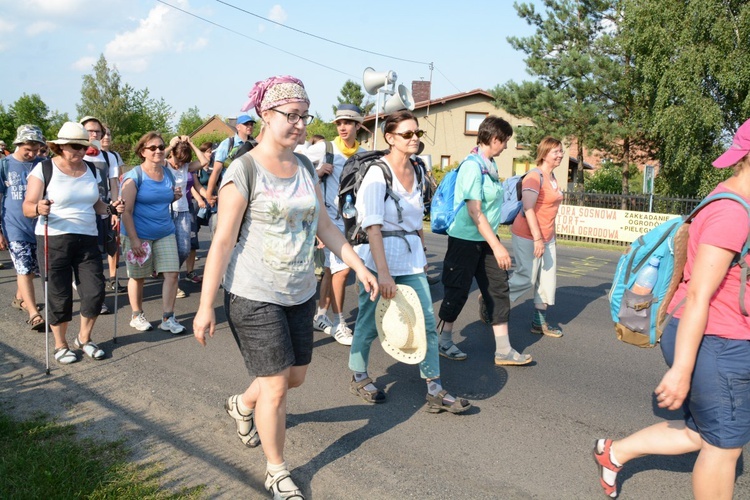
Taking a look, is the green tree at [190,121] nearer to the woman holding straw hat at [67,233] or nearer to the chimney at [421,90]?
the chimney at [421,90]

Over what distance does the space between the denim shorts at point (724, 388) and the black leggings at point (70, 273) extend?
4.55 meters

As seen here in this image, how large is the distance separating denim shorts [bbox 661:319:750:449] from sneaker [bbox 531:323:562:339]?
3661mm

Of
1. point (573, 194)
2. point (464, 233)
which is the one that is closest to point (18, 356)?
point (464, 233)

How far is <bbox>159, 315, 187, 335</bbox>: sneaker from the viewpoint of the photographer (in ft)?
20.4

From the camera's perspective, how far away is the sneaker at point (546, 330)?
634cm

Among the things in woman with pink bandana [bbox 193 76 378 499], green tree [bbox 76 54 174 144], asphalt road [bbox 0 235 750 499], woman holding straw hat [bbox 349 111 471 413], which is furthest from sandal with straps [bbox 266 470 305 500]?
green tree [bbox 76 54 174 144]

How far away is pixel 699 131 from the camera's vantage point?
23.3 meters

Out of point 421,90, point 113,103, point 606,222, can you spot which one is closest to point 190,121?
point 113,103

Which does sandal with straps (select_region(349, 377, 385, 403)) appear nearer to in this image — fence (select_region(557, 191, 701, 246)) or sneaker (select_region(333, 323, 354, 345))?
sneaker (select_region(333, 323, 354, 345))

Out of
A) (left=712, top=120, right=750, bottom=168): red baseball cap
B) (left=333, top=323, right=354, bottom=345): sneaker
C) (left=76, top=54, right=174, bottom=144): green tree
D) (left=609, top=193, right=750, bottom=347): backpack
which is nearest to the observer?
(left=712, top=120, right=750, bottom=168): red baseball cap

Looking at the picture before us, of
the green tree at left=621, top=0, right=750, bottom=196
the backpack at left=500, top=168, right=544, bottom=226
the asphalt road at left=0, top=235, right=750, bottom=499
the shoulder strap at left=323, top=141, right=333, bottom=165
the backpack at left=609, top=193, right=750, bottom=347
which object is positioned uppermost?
the green tree at left=621, top=0, right=750, bottom=196

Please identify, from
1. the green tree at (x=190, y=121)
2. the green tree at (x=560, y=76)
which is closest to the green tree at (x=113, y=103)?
the green tree at (x=190, y=121)

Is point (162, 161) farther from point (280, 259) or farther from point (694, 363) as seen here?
point (694, 363)

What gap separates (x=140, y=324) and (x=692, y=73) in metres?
22.9
